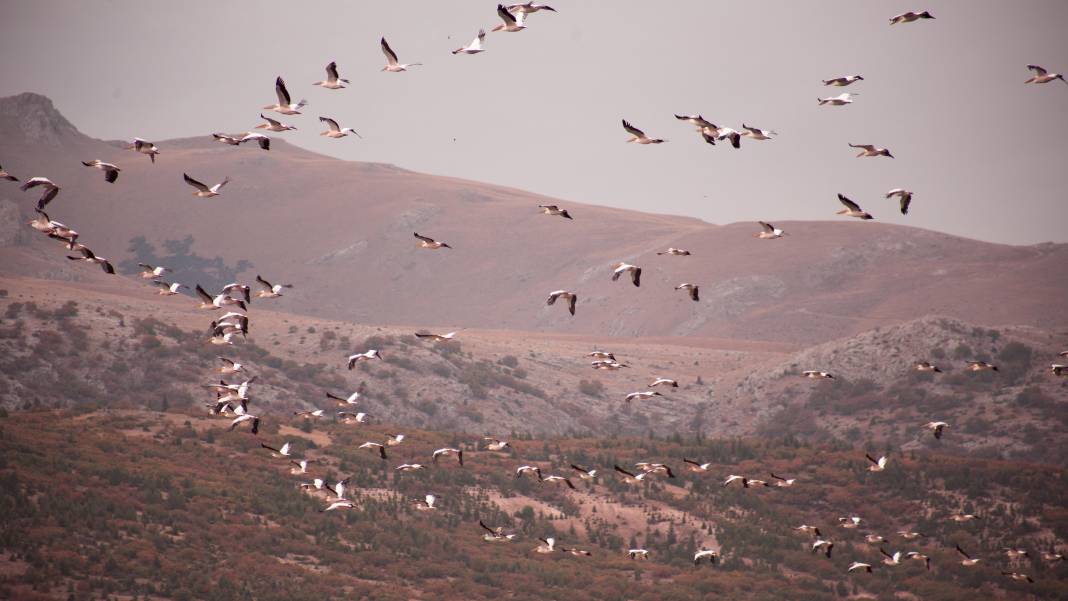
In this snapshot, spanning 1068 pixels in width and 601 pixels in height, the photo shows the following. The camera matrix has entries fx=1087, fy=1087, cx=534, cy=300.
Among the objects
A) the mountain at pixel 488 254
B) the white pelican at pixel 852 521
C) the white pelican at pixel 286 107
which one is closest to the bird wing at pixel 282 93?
the white pelican at pixel 286 107

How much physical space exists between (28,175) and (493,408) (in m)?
106

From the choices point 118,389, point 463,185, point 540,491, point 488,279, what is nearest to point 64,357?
point 118,389

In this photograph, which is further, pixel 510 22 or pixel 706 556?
pixel 706 556

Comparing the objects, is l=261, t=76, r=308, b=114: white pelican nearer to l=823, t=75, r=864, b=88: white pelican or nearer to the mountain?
l=823, t=75, r=864, b=88: white pelican

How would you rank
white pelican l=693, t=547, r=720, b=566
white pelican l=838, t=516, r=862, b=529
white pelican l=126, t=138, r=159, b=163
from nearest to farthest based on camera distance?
white pelican l=126, t=138, r=159, b=163 < white pelican l=838, t=516, r=862, b=529 < white pelican l=693, t=547, r=720, b=566

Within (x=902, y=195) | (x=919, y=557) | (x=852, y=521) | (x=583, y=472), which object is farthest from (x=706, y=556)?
(x=902, y=195)

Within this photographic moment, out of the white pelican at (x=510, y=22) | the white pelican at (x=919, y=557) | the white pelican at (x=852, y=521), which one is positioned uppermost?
the white pelican at (x=510, y=22)

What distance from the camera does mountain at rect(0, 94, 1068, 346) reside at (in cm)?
12156

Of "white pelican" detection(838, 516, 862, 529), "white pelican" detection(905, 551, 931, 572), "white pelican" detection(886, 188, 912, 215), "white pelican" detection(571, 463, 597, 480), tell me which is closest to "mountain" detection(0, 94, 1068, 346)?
"white pelican" detection(571, 463, 597, 480)

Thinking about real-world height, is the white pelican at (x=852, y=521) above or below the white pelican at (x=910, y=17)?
below

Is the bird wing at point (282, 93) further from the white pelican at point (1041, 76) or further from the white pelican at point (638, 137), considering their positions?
the white pelican at point (1041, 76)

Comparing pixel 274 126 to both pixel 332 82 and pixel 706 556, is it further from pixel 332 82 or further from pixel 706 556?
pixel 706 556

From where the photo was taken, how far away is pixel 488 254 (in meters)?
156

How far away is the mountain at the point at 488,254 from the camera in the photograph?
12156 cm
